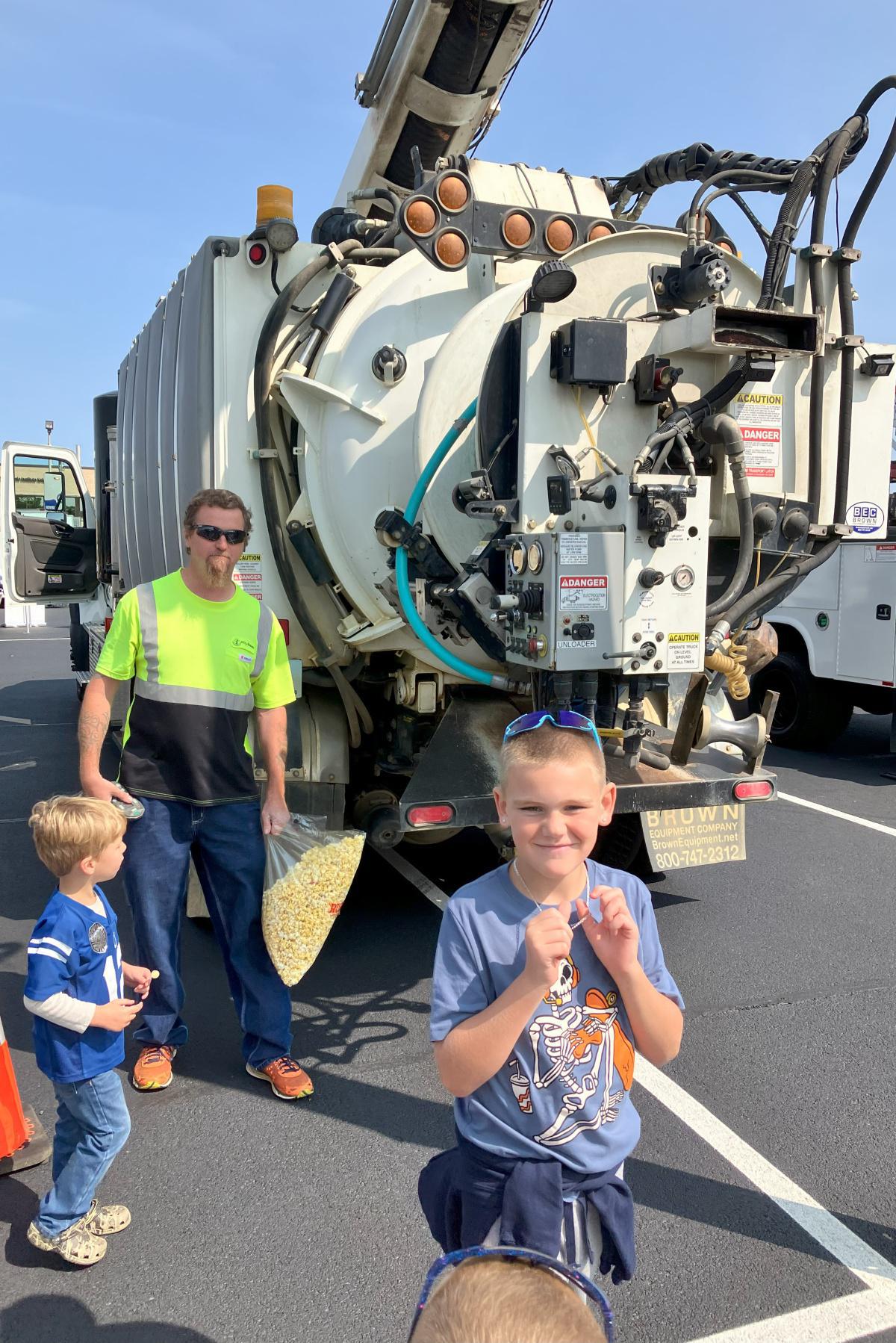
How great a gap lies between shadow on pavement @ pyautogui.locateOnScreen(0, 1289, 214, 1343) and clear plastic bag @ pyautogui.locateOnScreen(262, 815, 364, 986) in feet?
3.45

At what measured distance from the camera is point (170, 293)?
4910 mm

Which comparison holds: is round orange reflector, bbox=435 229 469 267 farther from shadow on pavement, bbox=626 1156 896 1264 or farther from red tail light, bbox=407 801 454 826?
shadow on pavement, bbox=626 1156 896 1264

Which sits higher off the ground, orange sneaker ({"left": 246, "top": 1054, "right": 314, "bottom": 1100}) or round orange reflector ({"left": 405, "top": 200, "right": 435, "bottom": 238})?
round orange reflector ({"left": 405, "top": 200, "right": 435, "bottom": 238})

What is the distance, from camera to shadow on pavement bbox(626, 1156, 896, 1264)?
8.35 feet

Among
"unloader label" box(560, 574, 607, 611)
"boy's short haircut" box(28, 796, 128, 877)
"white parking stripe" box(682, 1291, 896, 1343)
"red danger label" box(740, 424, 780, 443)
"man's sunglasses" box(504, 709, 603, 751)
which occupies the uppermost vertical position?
"red danger label" box(740, 424, 780, 443)

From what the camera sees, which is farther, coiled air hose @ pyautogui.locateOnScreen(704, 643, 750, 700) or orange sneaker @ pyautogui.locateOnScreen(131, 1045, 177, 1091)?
coiled air hose @ pyautogui.locateOnScreen(704, 643, 750, 700)

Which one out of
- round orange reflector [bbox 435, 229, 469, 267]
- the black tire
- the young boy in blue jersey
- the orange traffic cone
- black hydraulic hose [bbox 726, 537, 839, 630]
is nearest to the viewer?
the young boy in blue jersey

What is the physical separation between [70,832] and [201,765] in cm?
76

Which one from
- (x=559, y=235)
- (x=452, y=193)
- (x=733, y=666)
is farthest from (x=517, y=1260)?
(x=559, y=235)

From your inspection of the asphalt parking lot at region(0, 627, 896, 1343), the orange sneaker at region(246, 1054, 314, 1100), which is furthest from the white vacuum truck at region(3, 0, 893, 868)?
the orange sneaker at region(246, 1054, 314, 1100)

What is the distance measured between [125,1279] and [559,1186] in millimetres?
1428

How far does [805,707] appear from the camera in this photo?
8.45 metres

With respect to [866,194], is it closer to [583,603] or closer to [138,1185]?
[583,603]

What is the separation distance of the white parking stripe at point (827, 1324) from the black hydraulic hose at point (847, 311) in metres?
2.43
